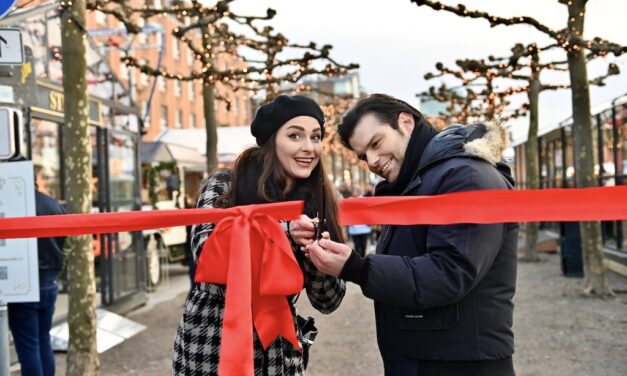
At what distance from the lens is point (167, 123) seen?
40.7 meters

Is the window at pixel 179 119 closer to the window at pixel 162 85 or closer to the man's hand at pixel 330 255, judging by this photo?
the window at pixel 162 85

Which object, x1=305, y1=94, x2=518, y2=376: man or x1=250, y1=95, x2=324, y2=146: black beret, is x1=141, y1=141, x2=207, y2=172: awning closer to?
x1=250, y1=95, x2=324, y2=146: black beret

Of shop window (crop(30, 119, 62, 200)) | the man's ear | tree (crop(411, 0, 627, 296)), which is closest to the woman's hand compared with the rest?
the man's ear

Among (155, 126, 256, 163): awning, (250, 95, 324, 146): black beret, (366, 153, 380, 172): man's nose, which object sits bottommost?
(366, 153, 380, 172): man's nose

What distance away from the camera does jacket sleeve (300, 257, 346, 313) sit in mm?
2570

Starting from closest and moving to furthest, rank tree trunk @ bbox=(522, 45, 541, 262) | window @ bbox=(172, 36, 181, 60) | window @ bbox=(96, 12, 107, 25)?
tree trunk @ bbox=(522, 45, 541, 262)
window @ bbox=(96, 12, 107, 25)
window @ bbox=(172, 36, 181, 60)

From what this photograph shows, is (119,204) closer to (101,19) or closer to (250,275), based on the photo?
(250,275)

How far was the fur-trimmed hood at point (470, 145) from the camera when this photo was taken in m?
2.09

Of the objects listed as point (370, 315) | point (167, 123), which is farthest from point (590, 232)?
point (167, 123)

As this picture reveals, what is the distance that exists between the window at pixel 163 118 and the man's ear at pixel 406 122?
126ft

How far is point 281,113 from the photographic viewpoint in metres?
2.66

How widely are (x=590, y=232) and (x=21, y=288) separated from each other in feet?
27.4

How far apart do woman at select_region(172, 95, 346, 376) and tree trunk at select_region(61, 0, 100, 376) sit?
126 inches

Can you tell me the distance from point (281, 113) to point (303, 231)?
616mm
